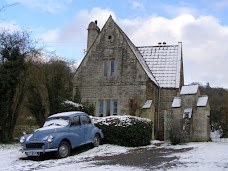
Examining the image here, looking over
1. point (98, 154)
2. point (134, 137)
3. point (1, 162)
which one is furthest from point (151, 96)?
point (1, 162)

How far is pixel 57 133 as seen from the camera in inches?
550

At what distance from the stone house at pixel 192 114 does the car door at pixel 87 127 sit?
791 centimetres

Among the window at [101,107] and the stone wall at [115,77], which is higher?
the stone wall at [115,77]

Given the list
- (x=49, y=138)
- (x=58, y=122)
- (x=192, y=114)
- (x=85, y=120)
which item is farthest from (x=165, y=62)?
(x=49, y=138)

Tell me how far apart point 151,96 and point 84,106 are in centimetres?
646

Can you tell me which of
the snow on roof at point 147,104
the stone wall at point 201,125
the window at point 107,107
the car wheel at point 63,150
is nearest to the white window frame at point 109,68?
the window at point 107,107

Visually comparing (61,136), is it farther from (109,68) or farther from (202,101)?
(202,101)

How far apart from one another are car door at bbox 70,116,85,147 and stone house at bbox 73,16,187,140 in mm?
8605

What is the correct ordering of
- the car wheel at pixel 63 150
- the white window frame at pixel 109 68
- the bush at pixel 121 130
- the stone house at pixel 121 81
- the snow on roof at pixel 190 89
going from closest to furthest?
the car wheel at pixel 63 150 < the bush at pixel 121 130 < the snow on roof at pixel 190 89 < the stone house at pixel 121 81 < the white window frame at pixel 109 68

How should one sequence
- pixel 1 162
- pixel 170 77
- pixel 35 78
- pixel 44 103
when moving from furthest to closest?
1. pixel 170 77
2. pixel 44 103
3. pixel 35 78
4. pixel 1 162

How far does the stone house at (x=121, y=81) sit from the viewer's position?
23.9 metres

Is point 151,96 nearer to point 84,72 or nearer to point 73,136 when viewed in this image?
point 84,72

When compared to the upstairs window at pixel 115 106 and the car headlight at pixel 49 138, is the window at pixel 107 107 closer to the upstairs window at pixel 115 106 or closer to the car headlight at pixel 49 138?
the upstairs window at pixel 115 106

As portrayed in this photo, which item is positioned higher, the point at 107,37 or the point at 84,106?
the point at 107,37
